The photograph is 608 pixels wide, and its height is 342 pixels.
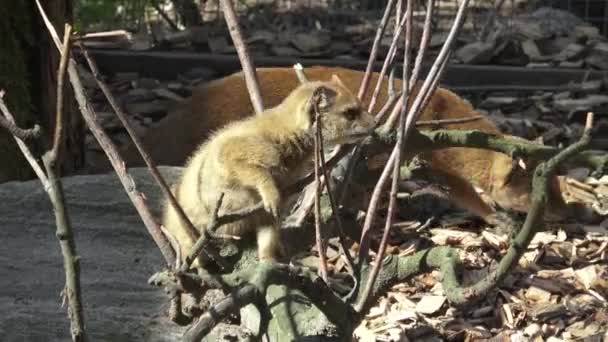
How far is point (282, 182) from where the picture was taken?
132 inches

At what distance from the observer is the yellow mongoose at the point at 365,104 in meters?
5.86

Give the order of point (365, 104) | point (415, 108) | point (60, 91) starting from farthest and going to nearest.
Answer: point (365, 104)
point (415, 108)
point (60, 91)

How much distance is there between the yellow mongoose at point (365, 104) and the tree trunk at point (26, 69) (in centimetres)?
78

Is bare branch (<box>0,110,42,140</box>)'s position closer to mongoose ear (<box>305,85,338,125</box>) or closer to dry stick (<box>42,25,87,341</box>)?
dry stick (<box>42,25,87,341</box>)

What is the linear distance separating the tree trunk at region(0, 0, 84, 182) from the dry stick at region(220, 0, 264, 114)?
70.5 inches

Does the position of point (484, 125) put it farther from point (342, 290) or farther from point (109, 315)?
point (109, 315)

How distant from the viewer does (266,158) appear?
10.7ft

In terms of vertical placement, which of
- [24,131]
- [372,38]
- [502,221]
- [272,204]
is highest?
[24,131]

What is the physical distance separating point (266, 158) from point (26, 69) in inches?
87.5

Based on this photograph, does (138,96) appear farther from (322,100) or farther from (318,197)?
(318,197)

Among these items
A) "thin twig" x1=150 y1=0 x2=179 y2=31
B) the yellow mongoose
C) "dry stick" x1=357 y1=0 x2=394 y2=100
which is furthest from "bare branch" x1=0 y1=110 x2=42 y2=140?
"thin twig" x1=150 y1=0 x2=179 y2=31

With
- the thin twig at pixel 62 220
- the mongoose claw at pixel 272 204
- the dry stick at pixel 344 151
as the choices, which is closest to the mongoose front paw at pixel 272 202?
the mongoose claw at pixel 272 204

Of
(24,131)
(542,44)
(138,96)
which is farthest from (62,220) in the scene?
(542,44)

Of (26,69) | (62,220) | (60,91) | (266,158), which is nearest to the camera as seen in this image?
(60,91)
